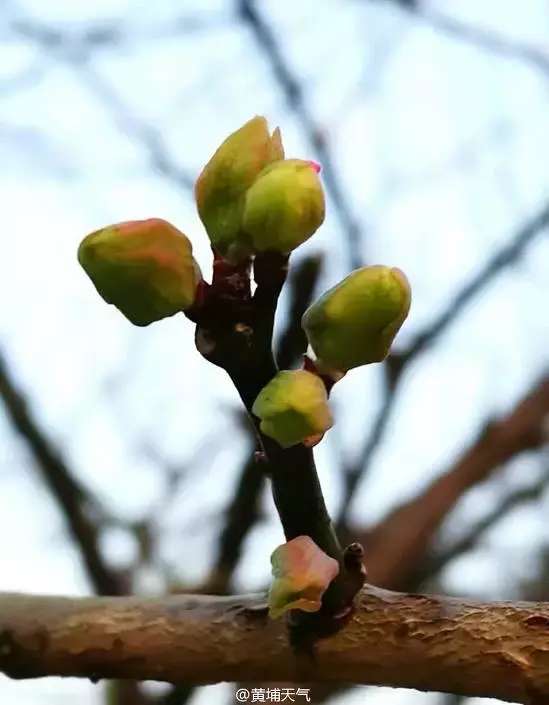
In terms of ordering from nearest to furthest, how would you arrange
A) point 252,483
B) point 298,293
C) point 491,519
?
1. point 298,293
2. point 252,483
3. point 491,519

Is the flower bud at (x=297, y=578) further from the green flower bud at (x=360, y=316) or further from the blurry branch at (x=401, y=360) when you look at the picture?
the blurry branch at (x=401, y=360)

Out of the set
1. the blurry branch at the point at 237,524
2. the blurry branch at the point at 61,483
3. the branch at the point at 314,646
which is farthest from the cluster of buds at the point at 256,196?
the blurry branch at the point at 61,483

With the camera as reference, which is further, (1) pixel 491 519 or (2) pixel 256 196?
(1) pixel 491 519

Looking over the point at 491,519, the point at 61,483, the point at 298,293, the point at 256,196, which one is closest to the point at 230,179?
the point at 256,196

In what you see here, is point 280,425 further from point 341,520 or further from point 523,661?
point 341,520

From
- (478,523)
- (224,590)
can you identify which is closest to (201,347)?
(224,590)

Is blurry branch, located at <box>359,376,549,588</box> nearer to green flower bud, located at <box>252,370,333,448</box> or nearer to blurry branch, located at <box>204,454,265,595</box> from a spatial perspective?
blurry branch, located at <box>204,454,265,595</box>

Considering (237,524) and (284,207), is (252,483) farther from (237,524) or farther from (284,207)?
(284,207)
